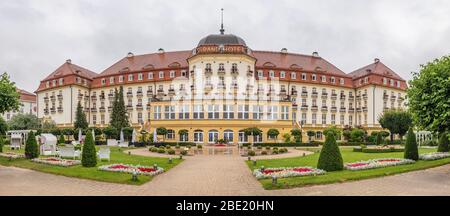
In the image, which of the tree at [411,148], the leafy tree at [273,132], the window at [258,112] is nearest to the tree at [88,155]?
the tree at [411,148]

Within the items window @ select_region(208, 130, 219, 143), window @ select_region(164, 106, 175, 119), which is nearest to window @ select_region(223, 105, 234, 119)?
window @ select_region(208, 130, 219, 143)

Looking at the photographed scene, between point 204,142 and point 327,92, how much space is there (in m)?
26.2

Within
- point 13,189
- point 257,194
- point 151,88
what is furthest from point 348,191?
point 151,88

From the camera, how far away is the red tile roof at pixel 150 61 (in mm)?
55875

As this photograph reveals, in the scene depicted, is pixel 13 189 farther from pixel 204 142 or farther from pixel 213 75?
pixel 213 75

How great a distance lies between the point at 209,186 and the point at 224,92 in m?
35.3

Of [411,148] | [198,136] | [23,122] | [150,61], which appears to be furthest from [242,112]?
[23,122]

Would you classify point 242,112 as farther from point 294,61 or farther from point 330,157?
point 330,157

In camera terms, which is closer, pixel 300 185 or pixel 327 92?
pixel 300 185

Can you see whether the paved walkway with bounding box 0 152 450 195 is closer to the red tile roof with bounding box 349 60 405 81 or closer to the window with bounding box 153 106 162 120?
the window with bounding box 153 106 162 120

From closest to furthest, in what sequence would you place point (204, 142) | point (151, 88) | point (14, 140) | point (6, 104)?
point (6, 104) → point (14, 140) → point (204, 142) → point (151, 88)

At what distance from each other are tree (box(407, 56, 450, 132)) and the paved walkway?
7.65ft

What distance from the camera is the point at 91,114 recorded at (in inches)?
2356

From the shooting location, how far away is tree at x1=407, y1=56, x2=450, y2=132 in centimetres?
1334
